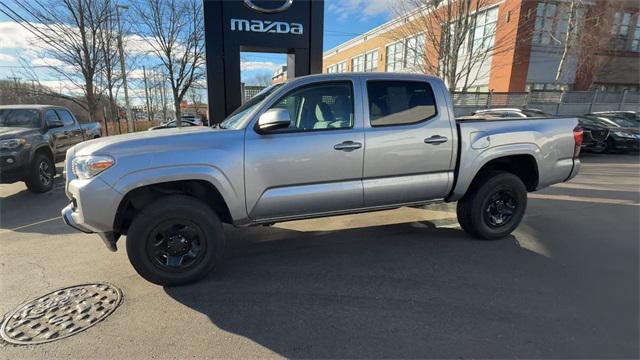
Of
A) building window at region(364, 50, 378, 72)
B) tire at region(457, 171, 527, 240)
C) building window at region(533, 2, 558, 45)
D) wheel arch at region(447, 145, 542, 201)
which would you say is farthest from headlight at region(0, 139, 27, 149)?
building window at region(364, 50, 378, 72)

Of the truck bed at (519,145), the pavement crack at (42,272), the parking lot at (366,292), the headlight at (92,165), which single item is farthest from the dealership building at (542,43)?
the pavement crack at (42,272)

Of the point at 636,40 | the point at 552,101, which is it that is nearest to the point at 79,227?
the point at 552,101

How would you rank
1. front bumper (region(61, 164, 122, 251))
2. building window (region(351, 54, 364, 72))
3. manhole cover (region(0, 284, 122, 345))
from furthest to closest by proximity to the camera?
1. building window (region(351, 54, 364, 72))
2. front bumper (region(61, 164, 122, 251))
3. manhole cover (region(0, 284, 122, 345))

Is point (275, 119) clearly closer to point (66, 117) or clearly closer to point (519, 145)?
point (519, 145)

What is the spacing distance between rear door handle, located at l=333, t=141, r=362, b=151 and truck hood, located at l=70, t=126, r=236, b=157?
111 centimetres

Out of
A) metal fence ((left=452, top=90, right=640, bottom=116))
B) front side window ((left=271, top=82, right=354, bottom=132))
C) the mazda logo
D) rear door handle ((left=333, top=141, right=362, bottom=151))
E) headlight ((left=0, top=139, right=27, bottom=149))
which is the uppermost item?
the mazda logo

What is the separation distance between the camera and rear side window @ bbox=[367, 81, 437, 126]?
12.4 feet

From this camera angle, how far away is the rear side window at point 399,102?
12.4 feet

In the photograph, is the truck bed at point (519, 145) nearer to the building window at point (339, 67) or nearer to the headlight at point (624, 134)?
the headlight at point (624, 134)

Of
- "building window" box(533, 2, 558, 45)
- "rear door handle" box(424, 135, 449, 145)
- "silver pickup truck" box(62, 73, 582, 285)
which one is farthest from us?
"building window" box(533, 2, 558, 45)

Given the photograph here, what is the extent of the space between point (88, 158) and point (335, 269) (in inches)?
101

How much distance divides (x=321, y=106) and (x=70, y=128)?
8077 mm

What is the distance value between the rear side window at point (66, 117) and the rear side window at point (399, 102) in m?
8.39

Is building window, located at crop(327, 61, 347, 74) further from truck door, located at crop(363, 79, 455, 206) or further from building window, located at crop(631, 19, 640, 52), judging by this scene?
truck door, located at crop(363, 79, 455, 206)
